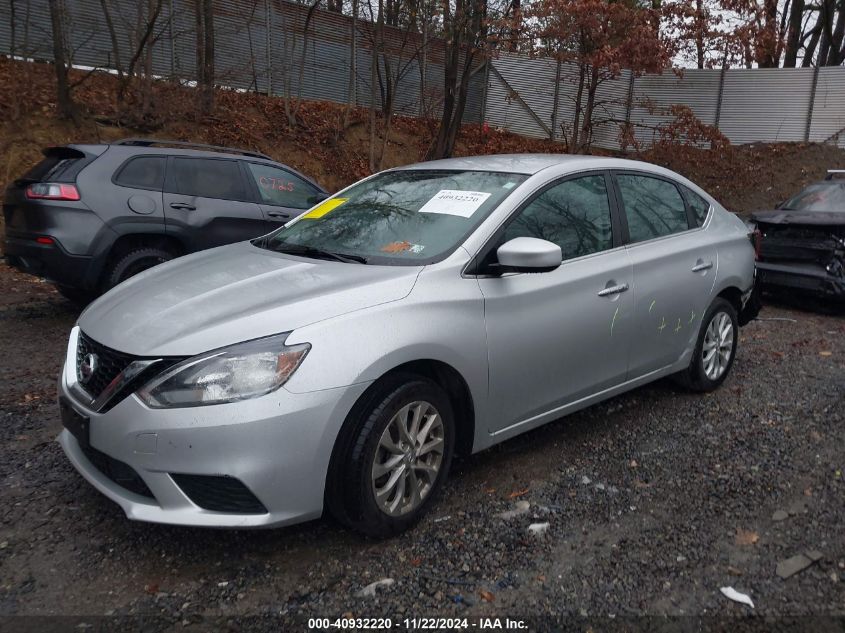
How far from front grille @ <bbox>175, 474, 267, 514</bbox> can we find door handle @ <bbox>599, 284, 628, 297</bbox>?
2191 millimetres

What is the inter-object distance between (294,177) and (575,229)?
15.2 ft

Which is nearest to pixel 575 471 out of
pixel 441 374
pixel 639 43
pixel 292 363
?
pixel 441 374

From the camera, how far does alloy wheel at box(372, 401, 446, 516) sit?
295cm

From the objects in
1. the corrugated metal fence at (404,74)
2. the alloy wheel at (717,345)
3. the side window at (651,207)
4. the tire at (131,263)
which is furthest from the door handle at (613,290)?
the corrugated metal fence at (404,74)

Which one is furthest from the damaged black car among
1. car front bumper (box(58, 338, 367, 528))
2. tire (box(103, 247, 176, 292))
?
car front bumper (box(58, 338, 367, 528))

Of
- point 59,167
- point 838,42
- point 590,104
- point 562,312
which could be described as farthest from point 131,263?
point 838,42

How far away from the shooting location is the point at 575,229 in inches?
157

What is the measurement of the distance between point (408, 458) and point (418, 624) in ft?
2.30

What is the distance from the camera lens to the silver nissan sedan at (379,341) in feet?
8.74

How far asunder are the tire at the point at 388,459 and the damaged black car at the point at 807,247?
5.58 m

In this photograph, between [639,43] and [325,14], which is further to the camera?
[325,14]

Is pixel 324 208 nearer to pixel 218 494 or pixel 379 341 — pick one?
pixel 379 341

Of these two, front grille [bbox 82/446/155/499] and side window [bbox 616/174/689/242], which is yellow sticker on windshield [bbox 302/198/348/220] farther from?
front grille [bbox 82/446/155/499]

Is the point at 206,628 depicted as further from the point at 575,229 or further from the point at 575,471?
the point at 575,229
